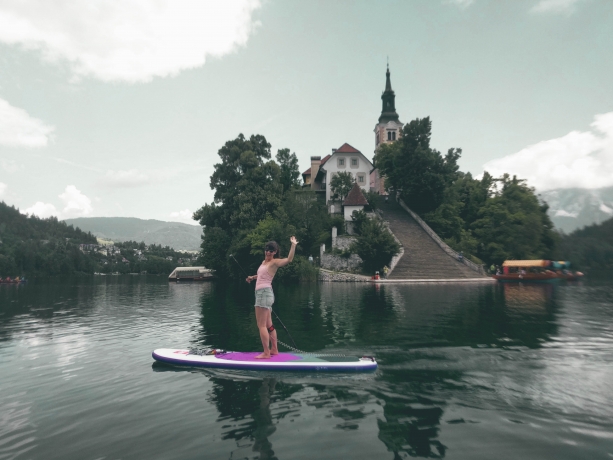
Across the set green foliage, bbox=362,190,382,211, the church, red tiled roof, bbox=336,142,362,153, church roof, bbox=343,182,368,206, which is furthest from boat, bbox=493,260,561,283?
red tiled roof, bbox=336,142,362,153

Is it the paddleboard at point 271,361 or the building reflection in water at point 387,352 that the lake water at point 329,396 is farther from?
the paddleboard at point 271,361

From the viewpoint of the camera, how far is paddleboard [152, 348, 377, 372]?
9.98 metres

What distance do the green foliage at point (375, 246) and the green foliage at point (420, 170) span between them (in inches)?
643

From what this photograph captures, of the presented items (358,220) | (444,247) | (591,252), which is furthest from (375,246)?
(591,252)

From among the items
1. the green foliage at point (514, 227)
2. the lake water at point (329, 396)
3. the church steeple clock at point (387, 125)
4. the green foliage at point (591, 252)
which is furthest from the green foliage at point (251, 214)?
the green foliage at point (591, 252)

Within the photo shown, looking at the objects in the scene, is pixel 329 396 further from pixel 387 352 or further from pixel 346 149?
pixel 346 149

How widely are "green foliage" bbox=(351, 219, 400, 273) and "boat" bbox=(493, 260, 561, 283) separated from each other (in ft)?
44.6

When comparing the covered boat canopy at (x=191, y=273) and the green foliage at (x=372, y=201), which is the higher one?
the green foliage at (x=372, y=201)

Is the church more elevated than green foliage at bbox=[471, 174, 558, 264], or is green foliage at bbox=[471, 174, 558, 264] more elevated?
the church

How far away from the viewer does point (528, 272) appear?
44625mm

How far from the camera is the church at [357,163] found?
7472cm

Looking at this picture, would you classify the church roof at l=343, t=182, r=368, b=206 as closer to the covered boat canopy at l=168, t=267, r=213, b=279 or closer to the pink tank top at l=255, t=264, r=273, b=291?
the covered boat canopy at l=168, t=267, r=213, b=279

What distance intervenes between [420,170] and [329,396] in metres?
58.0

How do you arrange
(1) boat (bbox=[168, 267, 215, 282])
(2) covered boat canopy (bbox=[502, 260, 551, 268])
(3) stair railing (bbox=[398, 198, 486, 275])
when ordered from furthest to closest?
1. (1) boat (bbox=[168, 267, 215, 282])
2. (3) stair railing (bbox=[398, 198, 486, 275])
3. (2) covered boat canopy (bbox=[502, 260, 551, 268])
